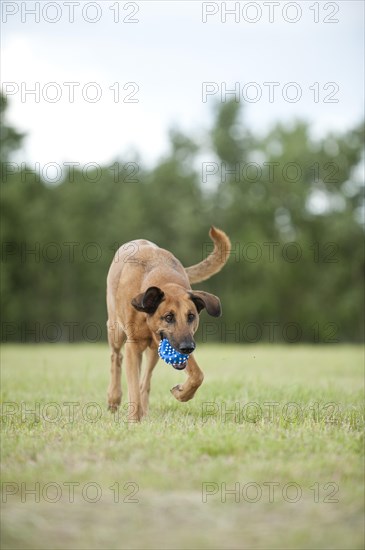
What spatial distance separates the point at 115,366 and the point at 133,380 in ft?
4.32

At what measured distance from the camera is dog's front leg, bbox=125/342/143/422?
611 centimetres

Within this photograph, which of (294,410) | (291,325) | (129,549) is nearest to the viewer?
(129,549)

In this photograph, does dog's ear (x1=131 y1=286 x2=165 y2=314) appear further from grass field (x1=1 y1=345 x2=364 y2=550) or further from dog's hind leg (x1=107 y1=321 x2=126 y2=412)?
dog's hind leg (x1=107 y1=321 x2=126 y2=412)

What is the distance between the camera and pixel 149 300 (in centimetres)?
605

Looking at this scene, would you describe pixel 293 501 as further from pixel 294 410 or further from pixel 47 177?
pixel 47 177

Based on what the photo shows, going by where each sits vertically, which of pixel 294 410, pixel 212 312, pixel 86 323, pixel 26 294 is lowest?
pixel 86 323

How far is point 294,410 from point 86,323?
33.8m

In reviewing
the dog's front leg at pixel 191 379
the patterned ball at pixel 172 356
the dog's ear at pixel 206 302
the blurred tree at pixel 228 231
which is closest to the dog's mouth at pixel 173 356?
the patterned ball at pixel 172 356

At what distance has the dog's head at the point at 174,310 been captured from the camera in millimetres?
5941

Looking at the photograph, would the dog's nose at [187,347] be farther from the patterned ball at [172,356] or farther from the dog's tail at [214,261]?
the dog's tail at [214,261]

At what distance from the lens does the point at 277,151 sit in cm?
3975

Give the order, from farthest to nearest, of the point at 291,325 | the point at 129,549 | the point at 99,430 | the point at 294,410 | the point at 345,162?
the point at 291,325 → the point at 345,162 → the point at 294,410 → the point at 99,430 → the point at 129,549

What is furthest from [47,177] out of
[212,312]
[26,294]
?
[212,312]

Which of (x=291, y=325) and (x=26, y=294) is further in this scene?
(x=291, y=325)
